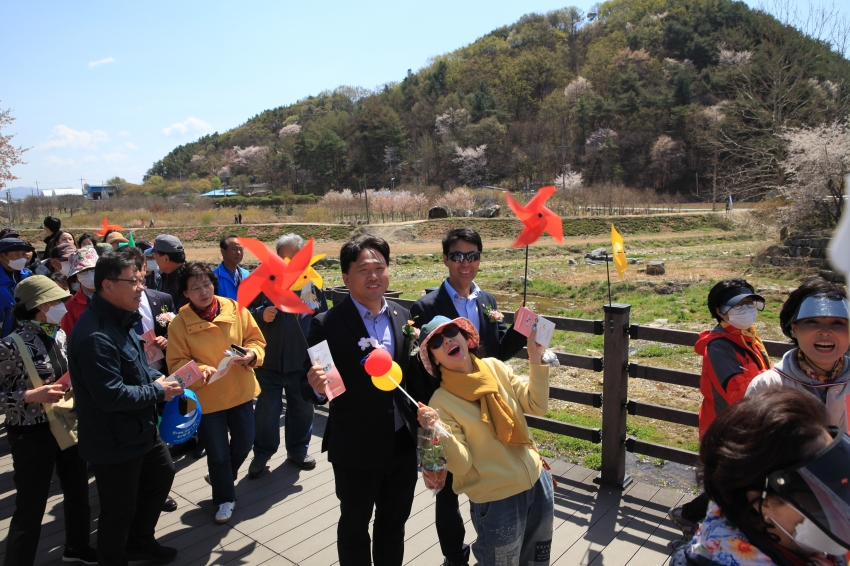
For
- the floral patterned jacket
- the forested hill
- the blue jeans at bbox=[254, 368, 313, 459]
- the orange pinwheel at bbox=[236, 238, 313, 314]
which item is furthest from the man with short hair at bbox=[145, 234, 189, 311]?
the forested hill

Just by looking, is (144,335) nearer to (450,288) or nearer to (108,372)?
(108,372)

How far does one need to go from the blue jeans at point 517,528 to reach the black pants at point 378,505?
46 centimetres

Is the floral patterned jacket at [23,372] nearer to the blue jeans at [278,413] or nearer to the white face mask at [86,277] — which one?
the white face mask at [86,277]

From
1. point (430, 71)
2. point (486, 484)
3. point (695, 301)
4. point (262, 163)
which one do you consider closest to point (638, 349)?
point (695, 301)

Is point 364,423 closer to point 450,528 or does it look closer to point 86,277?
point 450,528

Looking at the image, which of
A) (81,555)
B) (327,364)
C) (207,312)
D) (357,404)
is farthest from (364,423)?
(81,555)

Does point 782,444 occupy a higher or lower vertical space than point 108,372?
higher

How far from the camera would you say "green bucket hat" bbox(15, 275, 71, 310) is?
301 cm

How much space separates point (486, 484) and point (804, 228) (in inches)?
810

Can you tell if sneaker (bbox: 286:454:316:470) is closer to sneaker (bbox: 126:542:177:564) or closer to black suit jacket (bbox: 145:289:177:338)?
sneaker (bbox: 126:542:177:564)

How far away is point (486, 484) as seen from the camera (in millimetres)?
2125

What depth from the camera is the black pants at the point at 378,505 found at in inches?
98.2

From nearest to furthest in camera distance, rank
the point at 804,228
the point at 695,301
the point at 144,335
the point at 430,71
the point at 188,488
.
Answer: the point at 144,335 < the point at 188,488 < the point at 695,301 < the point at 804,228 < the point at 430,71

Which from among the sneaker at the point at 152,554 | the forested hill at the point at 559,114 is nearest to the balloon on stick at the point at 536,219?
the sneaker at the point at 152,554
